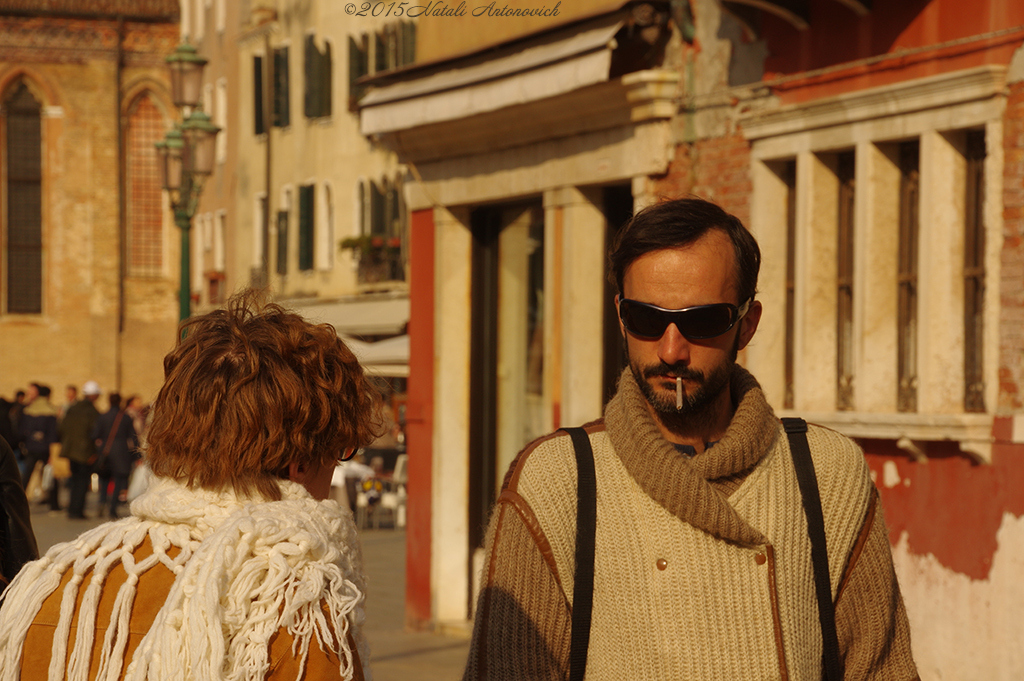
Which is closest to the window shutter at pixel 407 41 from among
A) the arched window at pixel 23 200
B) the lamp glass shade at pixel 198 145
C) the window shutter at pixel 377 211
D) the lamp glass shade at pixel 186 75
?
the window shutter at pixel 377 211

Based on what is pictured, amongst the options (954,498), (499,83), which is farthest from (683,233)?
(499,83)

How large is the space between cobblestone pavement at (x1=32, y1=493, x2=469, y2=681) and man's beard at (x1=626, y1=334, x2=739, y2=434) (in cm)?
371

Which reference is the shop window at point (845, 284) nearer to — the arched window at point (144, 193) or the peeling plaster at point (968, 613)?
the peeling plaster at point (968, 613)

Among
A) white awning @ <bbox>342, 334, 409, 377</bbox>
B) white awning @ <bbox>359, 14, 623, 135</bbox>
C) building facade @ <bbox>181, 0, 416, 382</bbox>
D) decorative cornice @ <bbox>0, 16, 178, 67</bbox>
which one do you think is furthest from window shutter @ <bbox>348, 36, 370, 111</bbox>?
white awning @ <bbox>359, 14, 623, 135</bbox>

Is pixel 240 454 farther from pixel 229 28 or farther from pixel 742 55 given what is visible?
pixel 229 28

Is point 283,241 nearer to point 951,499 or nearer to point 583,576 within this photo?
point 951,499

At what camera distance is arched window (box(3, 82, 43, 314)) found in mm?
51062

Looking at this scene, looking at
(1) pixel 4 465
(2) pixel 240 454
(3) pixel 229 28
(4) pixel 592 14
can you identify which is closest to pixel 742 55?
(4) pixel 592 14

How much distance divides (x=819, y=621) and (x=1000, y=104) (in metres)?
4.71

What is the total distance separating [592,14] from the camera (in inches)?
369

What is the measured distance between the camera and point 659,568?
308cm

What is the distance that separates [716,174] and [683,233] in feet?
19.5

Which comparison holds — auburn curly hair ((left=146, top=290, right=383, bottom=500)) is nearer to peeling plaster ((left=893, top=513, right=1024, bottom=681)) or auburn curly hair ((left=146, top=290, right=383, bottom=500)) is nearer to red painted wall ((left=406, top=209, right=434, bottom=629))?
peeling plaster ((left=893, top=513, right=1024, bottom=681))

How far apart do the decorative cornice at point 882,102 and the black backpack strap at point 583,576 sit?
483 centimetres
